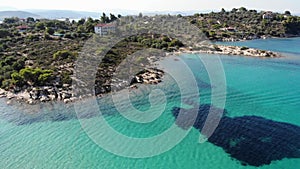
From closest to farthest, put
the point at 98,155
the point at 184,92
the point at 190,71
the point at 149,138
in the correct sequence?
the point at 98,155 < the point at 149,138 < the point at 184,92 < the point at 190,71

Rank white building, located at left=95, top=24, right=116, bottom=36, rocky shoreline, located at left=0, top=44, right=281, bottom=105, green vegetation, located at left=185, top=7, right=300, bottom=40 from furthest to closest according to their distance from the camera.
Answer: green vegetation, located at left=185, top=7, right=300, bottom=40, white building, located at left=95, top=24, right=116, bottom=36, rocky shoreline, located at left=0, top=44, right=281, bottom=105

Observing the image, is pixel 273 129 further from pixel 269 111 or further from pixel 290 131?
pixel 269 111

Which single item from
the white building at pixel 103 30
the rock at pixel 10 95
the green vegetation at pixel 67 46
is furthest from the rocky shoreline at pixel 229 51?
the rock at pixel 10 95

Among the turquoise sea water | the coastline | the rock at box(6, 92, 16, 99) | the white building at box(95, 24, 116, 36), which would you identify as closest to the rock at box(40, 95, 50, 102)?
the coastline

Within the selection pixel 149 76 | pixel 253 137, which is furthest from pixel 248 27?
pixel 253 137

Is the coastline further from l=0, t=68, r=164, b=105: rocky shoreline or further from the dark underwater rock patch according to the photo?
the dark underwater rock patch

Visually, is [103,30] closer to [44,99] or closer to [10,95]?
[10,95]

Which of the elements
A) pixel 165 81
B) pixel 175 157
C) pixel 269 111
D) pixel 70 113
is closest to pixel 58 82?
pixel 70 113

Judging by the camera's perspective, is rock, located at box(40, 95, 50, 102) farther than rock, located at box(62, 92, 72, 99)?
No

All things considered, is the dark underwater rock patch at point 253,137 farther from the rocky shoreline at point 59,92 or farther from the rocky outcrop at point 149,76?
the rocky shoreline at point 59,92
